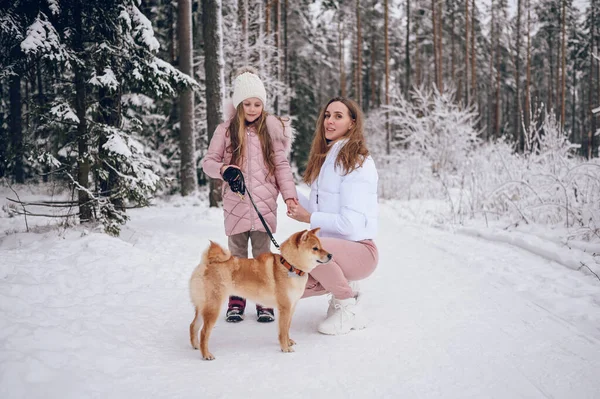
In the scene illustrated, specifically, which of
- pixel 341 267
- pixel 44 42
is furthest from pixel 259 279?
pixel 44 42

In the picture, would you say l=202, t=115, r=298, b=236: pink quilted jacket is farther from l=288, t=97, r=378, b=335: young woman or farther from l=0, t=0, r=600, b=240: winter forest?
l=0, t=0, r=600, b=240: winter forest

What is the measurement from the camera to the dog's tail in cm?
293

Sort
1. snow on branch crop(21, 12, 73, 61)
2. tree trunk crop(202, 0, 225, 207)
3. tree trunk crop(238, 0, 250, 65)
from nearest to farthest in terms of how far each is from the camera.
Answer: snow on branch crop(21, 12, 73, 61)
tree trunk crop(202, 0, 225, 207)
tree trunk crop(238, 0, 250, 65)

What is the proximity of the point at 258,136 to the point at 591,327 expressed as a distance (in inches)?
136

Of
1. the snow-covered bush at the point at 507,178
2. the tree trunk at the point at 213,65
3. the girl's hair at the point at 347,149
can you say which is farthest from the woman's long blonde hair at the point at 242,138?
the tree trunk at the point at 213,65

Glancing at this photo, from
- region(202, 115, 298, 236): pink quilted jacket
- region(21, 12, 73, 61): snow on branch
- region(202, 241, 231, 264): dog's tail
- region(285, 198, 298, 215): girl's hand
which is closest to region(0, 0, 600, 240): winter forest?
region(21, 12, 73, 61): snow on branch

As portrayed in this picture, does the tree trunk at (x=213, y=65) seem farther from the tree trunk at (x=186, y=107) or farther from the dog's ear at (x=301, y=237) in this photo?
the dog's ear at (x=301, y=237)

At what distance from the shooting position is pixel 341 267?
3311 millimetres

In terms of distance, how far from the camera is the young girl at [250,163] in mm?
3832

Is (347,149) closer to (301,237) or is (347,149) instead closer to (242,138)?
(301,237)

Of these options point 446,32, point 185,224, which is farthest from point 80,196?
point 446,32

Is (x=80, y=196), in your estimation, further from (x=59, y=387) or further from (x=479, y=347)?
(x=479, y=347)

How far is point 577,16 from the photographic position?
93.8ft

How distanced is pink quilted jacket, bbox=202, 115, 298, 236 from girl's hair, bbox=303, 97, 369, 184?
0.91 ft
